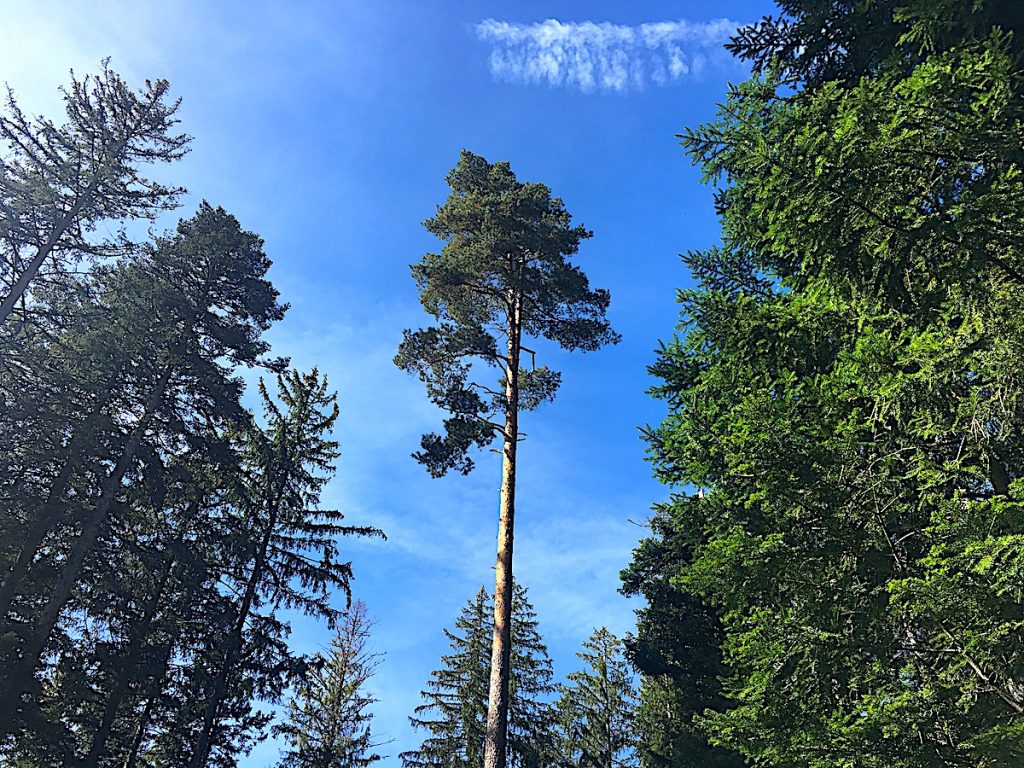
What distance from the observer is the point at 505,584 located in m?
12.8

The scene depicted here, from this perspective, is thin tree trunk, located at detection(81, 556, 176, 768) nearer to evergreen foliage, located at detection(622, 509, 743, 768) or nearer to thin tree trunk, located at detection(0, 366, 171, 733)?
thin tree trunk, located at detection(0, 366, 171, 733)

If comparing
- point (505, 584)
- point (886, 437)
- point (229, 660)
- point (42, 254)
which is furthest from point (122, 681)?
point (886, 437)

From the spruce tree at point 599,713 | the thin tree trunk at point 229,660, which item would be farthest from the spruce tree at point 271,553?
the spruce tree at point 599,713

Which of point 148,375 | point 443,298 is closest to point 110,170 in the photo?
point 148,375

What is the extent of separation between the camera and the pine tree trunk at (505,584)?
36.1ft

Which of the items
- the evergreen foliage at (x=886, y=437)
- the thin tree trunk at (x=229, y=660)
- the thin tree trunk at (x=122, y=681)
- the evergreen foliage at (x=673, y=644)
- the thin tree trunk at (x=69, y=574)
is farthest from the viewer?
the evergreen foliage at (x=673, y=644)

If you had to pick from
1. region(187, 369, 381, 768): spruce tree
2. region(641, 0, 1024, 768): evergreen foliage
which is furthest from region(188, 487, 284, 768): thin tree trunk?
region(641, 0, 1024, 768): evergreen foliage

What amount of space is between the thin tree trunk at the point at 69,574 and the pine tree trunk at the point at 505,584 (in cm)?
843

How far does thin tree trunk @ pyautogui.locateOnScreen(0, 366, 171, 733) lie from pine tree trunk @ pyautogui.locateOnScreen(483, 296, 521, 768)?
27.7ft

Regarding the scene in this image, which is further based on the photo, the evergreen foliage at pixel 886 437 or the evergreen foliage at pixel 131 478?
the evergreen foliage at pixel 131 478

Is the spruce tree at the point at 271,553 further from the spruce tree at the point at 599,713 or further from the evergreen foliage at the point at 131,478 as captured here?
the spruce tree at the point at 599,713

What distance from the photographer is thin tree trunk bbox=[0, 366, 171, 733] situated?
469 inches

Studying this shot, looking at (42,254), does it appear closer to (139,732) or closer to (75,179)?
(75,179)

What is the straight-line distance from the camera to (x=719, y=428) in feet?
26.3
